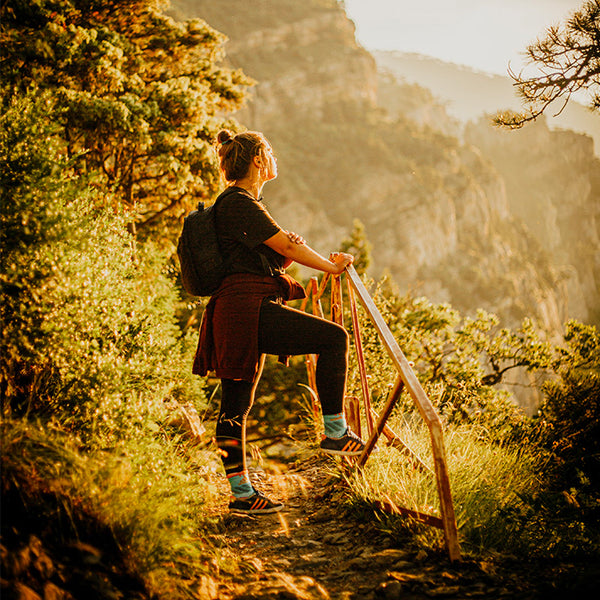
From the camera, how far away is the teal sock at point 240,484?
268 centimetres

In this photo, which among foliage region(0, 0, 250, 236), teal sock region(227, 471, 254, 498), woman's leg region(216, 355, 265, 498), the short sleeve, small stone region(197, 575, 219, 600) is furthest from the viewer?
foliage region(0, 0, 250, 236)

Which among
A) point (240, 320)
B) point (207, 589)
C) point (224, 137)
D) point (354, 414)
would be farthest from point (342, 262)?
point (207, 589)

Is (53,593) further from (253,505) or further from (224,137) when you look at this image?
(224,137)

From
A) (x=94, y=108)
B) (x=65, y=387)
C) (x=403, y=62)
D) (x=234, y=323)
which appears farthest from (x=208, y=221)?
(x=403, y=62)

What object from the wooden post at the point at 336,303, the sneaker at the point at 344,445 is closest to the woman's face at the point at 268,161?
the wooden post at the point at 336,303

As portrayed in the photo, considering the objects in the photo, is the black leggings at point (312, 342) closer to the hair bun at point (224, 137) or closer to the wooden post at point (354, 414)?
Result: the wooden post at point (354, 414)

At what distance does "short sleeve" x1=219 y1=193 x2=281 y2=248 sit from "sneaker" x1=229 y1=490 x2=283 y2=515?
1459 mm

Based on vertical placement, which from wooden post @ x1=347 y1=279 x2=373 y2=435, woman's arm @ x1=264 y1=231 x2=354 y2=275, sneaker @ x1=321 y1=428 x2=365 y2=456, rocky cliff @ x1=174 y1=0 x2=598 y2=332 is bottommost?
sneaker @ x1=321 y1=428 x2=365 y2=456

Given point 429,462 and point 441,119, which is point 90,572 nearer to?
point 429,462

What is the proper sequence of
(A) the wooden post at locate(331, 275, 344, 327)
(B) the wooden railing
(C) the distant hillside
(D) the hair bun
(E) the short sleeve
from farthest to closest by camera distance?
(C) the distant hillside, (A) the wooden post at locate(331, 275, 344, 327), (D) the hair bun, (E) the short sleeve, (B) the wooden railing

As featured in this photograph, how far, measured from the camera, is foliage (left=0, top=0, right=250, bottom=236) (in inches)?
250

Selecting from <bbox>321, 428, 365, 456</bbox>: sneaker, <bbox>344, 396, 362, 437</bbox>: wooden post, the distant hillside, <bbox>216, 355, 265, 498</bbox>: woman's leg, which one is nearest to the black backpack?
<bbox>216, 355, 265, 498</bbox>: woman's leg

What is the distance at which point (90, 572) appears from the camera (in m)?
1.59

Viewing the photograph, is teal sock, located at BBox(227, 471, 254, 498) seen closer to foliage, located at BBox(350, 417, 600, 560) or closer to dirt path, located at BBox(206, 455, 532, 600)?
dirt path, located at BBox(206, 455, 532, 600)
